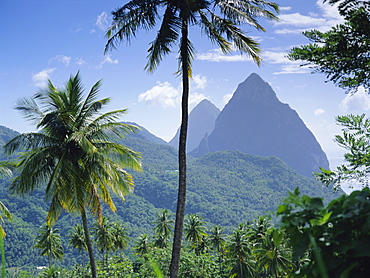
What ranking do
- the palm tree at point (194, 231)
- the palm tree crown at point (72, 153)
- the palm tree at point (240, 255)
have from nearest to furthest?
the palm tree crown at point (72, 153) < the palm tree at point (240, 255) < the palm tree at point (194, 231)

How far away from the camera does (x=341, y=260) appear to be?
5.15 feet

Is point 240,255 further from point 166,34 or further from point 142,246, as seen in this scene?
point 166,34

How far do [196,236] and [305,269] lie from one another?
35.5 meters

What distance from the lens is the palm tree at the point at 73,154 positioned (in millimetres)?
9914

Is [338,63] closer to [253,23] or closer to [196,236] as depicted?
[253,23]

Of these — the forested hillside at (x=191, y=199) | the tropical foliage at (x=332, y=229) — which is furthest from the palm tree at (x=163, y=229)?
the forested hillside at (x=191, y=199)

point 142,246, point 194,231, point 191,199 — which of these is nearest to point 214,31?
point 194,231

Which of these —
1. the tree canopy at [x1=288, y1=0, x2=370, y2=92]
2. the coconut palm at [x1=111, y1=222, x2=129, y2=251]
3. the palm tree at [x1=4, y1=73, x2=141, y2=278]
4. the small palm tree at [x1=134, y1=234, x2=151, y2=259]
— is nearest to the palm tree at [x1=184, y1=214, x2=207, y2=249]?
the small palm tree at [x1=134, y1=234, x2=151, y2=259]

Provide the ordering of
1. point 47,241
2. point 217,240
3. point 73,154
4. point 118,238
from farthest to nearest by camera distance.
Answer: point 118,238
point 217,240
point 47,241
point 73,154

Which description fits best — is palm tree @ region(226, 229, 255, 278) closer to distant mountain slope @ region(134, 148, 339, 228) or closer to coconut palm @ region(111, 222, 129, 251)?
coconut palm @ region(111, 222, 129, 251)

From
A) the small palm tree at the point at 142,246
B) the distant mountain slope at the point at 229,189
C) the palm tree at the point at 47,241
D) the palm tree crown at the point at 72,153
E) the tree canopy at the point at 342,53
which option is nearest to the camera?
the tree canopy at the point at 342,53

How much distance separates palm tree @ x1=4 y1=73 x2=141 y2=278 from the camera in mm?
9914

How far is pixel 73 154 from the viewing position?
10.5 metres

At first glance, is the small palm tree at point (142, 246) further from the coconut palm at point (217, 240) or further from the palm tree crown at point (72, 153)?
the palm tree crown at point (72, 153)
